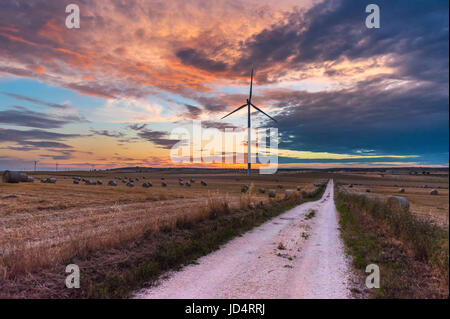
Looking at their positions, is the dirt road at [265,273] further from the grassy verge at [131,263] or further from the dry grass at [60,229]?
the dry grass at [60,229]

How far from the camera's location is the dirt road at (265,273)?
6477 mm


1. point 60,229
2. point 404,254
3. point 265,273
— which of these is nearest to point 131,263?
point 265,273

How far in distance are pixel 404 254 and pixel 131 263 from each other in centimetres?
914

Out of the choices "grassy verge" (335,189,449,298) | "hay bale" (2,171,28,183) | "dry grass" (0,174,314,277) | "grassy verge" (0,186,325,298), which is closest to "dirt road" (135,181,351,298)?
"grassy verge" (0,186,325,298)

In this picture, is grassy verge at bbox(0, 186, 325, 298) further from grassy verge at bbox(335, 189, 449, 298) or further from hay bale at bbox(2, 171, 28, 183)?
hay bale at bbox(2, 171, 28, 183)

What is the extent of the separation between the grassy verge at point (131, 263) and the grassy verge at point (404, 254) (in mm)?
5483

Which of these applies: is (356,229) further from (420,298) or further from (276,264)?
(420,298)

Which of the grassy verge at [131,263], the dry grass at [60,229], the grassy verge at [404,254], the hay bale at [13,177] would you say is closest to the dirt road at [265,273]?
the grassy verge at [131,263]

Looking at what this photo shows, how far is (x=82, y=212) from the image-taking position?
20578 millimetres

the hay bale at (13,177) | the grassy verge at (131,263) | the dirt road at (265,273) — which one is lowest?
the dirt road at (265,273)

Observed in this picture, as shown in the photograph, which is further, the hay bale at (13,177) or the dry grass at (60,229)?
the hay bale at (13,177)

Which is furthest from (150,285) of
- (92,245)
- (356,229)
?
(356,229)

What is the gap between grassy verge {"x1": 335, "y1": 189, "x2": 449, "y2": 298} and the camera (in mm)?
6482
